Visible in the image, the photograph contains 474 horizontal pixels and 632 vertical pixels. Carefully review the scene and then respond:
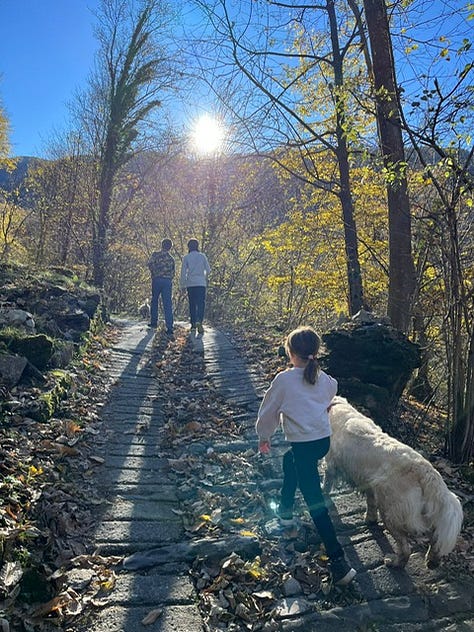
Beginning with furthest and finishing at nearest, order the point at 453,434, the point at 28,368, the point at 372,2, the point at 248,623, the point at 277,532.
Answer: the point at 372,2, the point at 28,368, the point at 453,434, the point at 277,532, the point at 248,623

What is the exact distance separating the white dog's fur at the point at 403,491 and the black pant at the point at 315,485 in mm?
336

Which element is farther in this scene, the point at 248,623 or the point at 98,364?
the point at 98,364

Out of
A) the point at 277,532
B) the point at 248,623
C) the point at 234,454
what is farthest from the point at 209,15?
the point at 248,623

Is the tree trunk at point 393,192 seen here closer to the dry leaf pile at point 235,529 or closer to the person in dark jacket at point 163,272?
the dry leaf pile at point 235,529

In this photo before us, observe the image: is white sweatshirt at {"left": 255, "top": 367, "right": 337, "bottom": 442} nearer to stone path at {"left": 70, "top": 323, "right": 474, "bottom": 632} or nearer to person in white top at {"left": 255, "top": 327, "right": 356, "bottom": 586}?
person in white top at {"left": 255, "top": 327, "right": 356, "bottom": 586}

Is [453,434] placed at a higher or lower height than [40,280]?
lower

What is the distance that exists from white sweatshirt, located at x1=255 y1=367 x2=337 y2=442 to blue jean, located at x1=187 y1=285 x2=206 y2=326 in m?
7.89

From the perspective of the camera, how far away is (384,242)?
12.2m

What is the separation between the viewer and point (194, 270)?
1127 cm

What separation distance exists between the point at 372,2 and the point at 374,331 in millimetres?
5456

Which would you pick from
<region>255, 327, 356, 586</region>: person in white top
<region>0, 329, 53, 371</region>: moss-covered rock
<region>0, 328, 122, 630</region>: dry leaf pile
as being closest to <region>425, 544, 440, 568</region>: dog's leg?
<region>255, 327, 356, 586</region>: person in white top

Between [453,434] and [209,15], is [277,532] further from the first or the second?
[209,15]

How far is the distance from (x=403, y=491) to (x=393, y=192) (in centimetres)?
587

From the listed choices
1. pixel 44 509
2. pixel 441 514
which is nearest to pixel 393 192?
pixel 441 514
